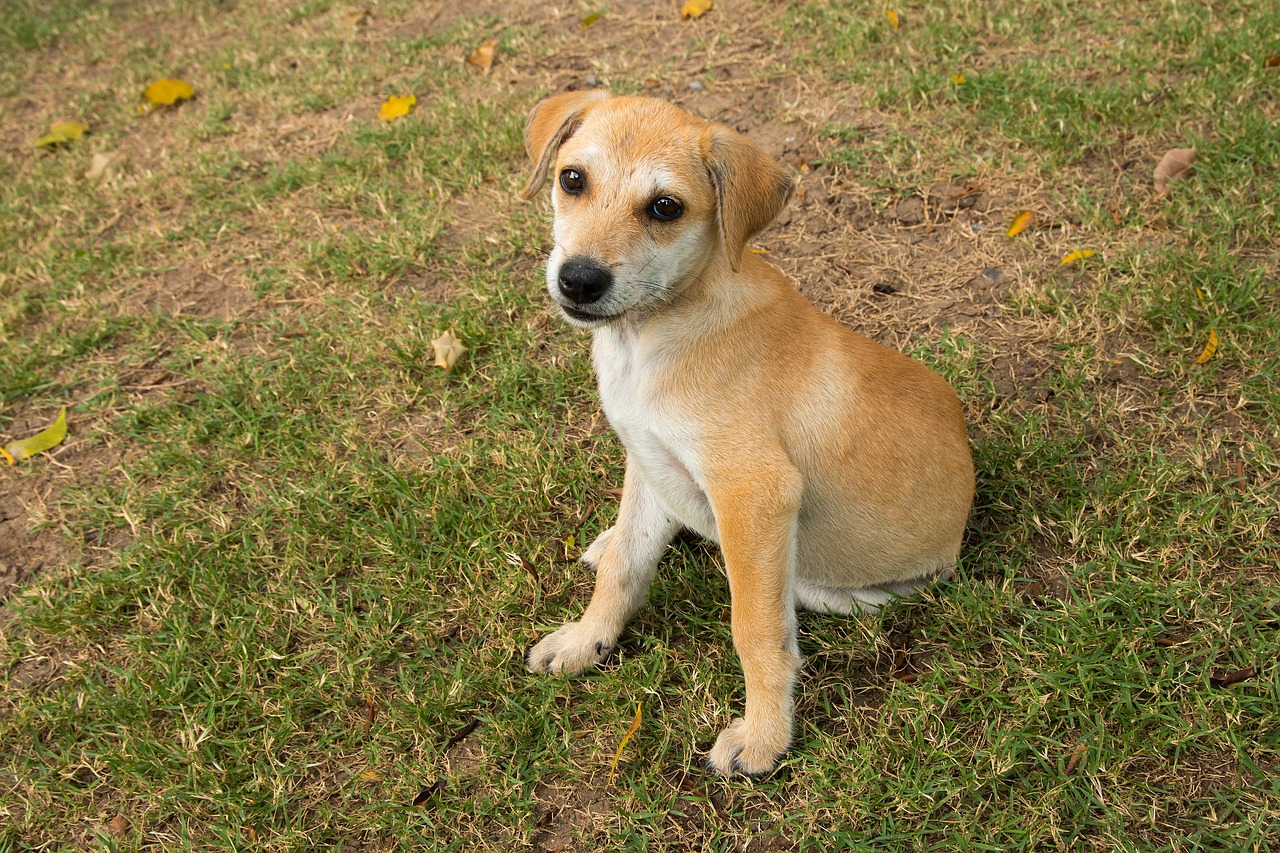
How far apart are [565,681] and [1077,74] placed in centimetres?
498

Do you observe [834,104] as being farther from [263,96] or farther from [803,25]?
[263,96]

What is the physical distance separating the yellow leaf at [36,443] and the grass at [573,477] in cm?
7

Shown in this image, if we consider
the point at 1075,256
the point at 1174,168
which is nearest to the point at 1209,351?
the point at 1075,256

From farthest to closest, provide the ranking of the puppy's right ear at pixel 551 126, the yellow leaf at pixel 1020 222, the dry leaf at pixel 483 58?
the dry leaf at pixel 483 58
the yellow leaf at pixel 1020 222
the puppy's right ear at pixel 551 126

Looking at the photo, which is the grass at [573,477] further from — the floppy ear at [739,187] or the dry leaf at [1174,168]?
the floppy ear at [739,187]

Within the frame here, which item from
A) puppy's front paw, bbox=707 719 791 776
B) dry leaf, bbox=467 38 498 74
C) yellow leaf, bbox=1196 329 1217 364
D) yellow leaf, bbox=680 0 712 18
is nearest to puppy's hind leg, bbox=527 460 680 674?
puppy's front paw, bbox=707 719 791 776

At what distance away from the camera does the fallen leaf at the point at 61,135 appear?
7.20 metres

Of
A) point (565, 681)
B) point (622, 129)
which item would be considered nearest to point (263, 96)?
point (622, 129)

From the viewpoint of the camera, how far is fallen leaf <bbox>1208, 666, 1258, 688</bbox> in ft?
10.5

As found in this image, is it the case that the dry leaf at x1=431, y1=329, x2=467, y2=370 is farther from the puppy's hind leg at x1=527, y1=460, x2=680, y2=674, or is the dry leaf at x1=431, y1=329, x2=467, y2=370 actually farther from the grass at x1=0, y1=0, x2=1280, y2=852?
the puppy's hind leg at x1=527, y1=460, x2=680, y2=674

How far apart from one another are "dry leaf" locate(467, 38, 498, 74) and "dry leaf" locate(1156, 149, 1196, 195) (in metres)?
4.57

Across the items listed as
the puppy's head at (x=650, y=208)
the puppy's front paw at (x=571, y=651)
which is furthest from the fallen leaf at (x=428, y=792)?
the puppy's head at (x=650, y=208)

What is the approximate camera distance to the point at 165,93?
7.44 metres

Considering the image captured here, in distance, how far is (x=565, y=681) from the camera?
3514 mm
